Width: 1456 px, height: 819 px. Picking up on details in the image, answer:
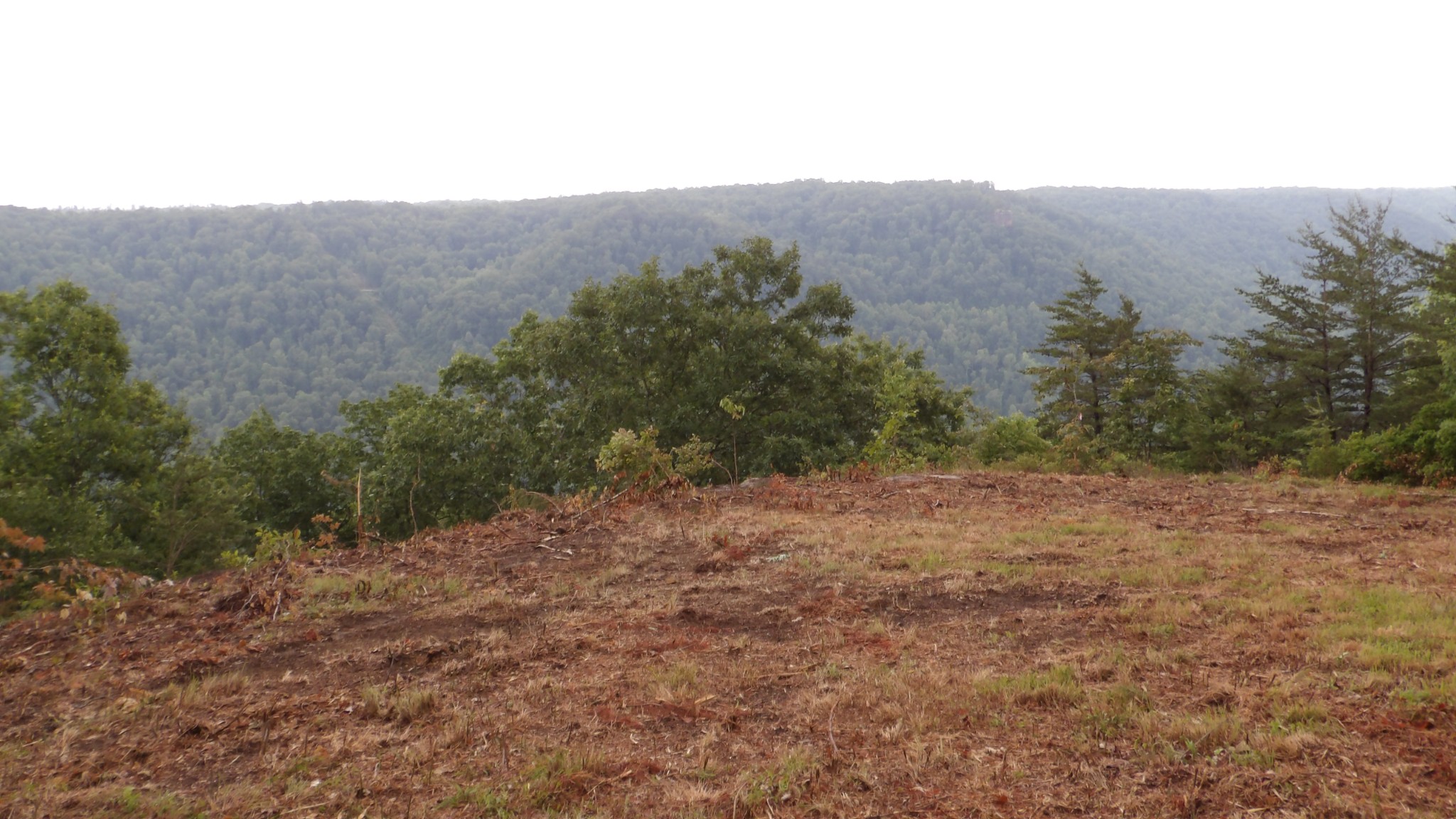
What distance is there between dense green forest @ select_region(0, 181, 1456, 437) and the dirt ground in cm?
8570

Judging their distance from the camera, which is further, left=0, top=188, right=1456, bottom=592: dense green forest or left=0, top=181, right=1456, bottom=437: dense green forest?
left=0, top=181, right=1456, bottom=437: dense green forest

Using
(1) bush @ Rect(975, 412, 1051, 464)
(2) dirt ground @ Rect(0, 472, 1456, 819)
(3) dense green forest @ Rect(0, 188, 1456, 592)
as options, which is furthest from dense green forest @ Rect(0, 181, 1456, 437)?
(2) dirt ground @ Rect(0, 472, 1456, 819)

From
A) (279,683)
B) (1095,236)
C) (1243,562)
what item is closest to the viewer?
(279,683)

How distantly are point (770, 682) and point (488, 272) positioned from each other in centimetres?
14734

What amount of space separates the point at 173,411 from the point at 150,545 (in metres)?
→ 3.55

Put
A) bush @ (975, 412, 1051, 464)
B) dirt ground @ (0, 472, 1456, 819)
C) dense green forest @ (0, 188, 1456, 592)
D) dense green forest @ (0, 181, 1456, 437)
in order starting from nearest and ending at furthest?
dirt ground @ (0, 472, 1456, 819)
bush @ (975, 412, 1051, 464)
dense green forest @ (0, 188, 1456, 592)
dense green forest @ (0, 181, 1456, 437)

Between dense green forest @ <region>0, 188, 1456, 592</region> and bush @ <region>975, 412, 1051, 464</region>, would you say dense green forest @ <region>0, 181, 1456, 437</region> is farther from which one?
bush @ <region>975, 412, 1051, 464</region>

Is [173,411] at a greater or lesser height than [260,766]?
lesser

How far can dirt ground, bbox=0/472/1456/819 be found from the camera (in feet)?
10.6

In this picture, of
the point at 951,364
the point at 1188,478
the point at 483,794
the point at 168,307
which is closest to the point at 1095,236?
the point at 951,364

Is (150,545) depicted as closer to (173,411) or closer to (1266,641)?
(173,411)

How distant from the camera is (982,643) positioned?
4895 mm

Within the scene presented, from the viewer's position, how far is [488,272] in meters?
143

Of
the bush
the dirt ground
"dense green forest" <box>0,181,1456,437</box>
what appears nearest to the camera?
the dirt ground
